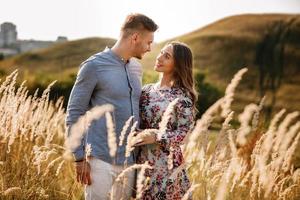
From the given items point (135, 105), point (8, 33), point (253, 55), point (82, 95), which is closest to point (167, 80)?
point (135, 105)

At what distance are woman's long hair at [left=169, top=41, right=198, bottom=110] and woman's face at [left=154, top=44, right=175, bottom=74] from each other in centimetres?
3

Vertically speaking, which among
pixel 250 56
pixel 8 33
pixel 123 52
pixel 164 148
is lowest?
pixel 8 33

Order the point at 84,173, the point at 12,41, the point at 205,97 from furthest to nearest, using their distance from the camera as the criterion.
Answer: the point at 12,41, the point at 205,97, the point at 84,173

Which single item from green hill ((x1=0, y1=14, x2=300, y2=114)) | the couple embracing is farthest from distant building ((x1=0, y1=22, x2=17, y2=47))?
the couple embracing

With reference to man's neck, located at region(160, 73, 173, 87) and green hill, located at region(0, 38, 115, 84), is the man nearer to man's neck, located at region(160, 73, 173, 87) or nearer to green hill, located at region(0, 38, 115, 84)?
man's neck, located at region(160, 73, 173, 87)

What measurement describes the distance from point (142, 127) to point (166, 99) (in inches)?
12.4

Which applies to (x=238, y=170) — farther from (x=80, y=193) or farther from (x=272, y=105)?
(x=272, y=105)

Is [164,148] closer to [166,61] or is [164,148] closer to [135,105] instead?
[135,105]

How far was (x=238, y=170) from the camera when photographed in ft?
15.1

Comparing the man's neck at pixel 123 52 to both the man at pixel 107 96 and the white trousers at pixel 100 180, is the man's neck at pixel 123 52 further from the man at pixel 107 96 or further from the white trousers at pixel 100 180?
the white trousers at pixel 100 180

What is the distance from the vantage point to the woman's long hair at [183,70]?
4973 millimetres

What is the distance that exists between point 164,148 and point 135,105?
17.6 inches

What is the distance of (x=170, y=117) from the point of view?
15.8 ft

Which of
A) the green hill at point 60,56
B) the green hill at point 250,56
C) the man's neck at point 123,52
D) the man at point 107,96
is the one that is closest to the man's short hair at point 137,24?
the man at point 107,96
